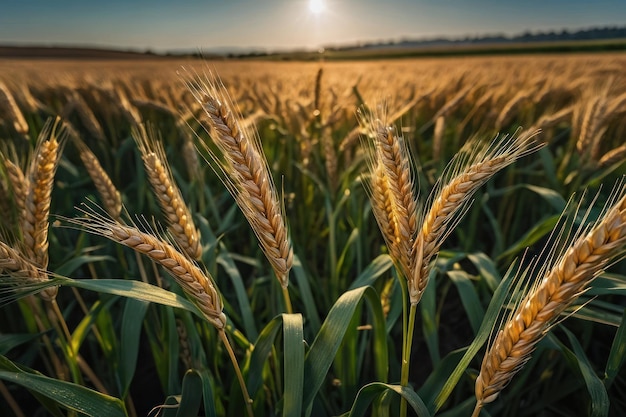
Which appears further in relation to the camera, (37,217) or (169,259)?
(37,217)

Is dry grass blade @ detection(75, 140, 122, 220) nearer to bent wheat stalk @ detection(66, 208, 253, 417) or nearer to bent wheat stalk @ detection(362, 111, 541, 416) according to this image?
bent wheat stalk @ detection(66, 208, 253, 417)

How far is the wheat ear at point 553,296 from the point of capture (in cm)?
74

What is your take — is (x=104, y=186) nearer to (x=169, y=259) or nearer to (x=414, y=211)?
(x=169, y=259)

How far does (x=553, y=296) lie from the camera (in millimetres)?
777

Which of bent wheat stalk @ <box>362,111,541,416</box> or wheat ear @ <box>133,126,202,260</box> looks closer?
bent wheat stalk @ <box>362,111,541,416</box>

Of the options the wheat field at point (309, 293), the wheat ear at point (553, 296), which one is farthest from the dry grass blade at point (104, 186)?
the wheat ear at point (553, 296)

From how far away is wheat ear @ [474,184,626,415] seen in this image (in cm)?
74

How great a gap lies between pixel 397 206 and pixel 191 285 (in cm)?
45

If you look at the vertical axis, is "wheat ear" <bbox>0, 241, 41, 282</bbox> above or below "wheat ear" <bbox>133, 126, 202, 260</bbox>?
below

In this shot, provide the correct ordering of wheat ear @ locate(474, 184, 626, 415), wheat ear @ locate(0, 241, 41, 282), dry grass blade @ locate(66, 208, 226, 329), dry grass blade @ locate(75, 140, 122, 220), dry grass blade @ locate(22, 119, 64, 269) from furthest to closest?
dry grass blade @ locate(75, 140, 122, 220)
dry grass blade @ locate(22, 119, 64, 269)
wheat ear @ locate(0, 241, 41, 282)
dry grass blade @ locate(66, 208, 226, 329)
wheat ear @ locate(474, 184, 626, 415)

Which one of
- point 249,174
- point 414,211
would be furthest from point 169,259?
point 414,211

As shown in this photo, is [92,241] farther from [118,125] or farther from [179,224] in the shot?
[118,125]

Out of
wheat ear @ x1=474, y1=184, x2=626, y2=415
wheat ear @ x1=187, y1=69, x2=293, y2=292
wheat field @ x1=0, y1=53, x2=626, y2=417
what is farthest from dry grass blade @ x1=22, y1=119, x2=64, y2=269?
wheat ear @ x1=474, y1=184, x2=626, y2=415

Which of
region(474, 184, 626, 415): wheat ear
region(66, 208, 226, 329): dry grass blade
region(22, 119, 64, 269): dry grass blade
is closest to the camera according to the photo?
region(474, 184, 626, 415): wheat ear
